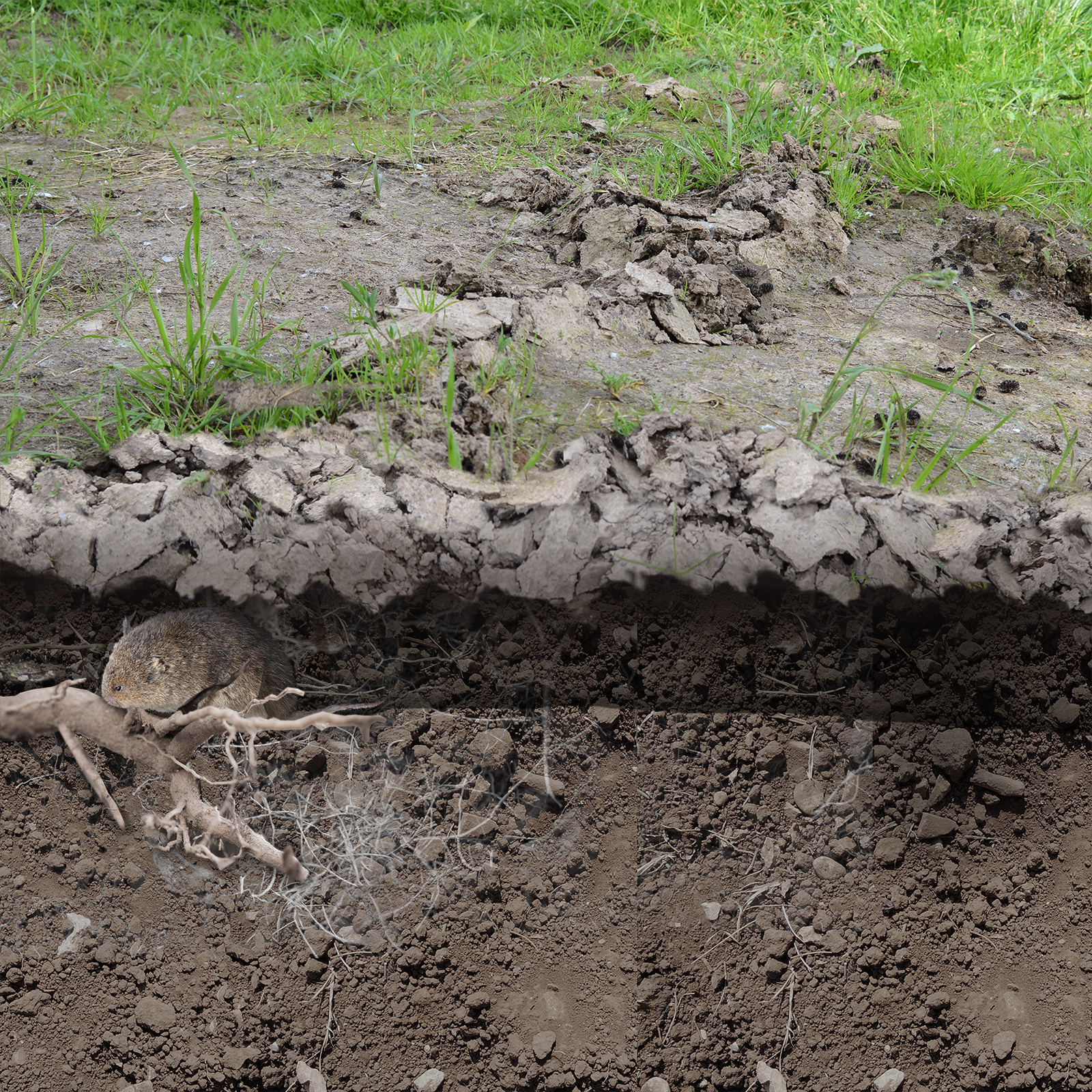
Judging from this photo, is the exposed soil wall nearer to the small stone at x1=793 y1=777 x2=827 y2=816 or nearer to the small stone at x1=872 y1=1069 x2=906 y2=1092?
the small stone at x1=793 y1=777 x2=827 y2=816

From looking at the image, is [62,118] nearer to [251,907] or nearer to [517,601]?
[517,601]

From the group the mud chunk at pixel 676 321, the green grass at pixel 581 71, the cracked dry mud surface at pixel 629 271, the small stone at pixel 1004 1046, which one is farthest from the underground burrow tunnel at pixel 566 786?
the green grass at pixel 581 71

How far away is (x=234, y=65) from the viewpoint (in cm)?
366

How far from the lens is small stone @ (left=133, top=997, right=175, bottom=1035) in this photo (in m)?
1.42

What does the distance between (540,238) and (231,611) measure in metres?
1.51

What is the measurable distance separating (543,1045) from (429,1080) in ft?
0.60

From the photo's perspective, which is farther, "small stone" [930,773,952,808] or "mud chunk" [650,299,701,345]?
"mud chunk" [650,299,701,345]

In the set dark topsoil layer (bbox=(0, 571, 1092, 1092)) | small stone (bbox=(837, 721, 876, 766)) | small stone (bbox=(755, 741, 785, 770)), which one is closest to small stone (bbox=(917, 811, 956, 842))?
dark topsoil layer (bbox=(0, 571, 1092, 1092))

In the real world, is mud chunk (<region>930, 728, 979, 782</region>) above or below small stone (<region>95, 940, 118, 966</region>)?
above

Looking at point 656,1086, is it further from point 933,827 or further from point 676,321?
point 676,321

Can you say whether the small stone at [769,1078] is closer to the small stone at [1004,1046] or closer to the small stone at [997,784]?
the small stone at [1004,1046]

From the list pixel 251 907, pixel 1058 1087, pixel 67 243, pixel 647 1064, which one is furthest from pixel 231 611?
pixel 1058 1087

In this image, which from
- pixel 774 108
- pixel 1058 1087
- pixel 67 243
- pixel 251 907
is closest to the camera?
pixel 1058 1087

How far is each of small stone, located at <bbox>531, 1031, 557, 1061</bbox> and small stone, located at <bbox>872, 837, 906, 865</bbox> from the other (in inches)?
24.2
